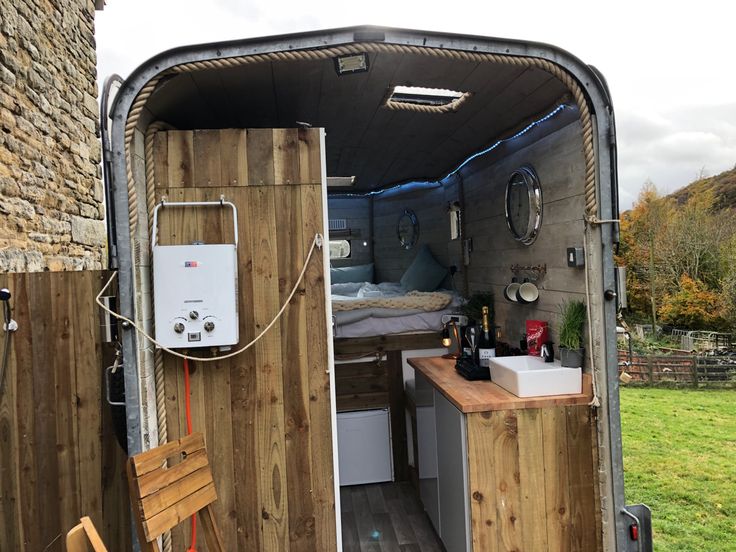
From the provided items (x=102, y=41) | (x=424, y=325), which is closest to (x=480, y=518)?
(x=424, y=325)

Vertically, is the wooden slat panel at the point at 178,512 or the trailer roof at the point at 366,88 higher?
the trailer roof at the point at 366,88

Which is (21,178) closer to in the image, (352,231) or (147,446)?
(147,446)

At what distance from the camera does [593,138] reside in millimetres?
2242

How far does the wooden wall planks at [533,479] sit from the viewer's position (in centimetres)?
238

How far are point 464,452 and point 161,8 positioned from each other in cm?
2452

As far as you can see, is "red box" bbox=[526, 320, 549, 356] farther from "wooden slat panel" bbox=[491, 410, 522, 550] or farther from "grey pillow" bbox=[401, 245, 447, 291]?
"grey pillow" bbox=[401, 245, 447, 291]

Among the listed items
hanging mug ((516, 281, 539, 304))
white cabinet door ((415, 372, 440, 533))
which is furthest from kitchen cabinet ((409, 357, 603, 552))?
hanging mug ((516, 281, 539, 304))

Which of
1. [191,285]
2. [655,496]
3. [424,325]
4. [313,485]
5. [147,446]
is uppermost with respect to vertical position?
[191,285]

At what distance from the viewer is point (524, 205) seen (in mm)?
3156

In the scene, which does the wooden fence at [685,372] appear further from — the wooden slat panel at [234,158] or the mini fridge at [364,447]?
the wooden slat panel at [234,158]

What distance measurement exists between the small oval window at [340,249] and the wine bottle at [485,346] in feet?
11.6

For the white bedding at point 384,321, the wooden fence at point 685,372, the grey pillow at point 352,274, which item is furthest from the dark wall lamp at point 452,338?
the wooden fence at point 685,372

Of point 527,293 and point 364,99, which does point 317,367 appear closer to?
point 527,293

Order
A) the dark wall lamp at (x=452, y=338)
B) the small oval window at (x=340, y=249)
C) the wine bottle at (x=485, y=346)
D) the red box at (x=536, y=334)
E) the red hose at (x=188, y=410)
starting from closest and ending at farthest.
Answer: the red hose at (x=188, y=410) → the red box at (x=536, y=334) → the wine bottle at (x=485, y=346) → the dark wall lamp at (x=452, y=338) → the small oval window at (x=340, y=249)
